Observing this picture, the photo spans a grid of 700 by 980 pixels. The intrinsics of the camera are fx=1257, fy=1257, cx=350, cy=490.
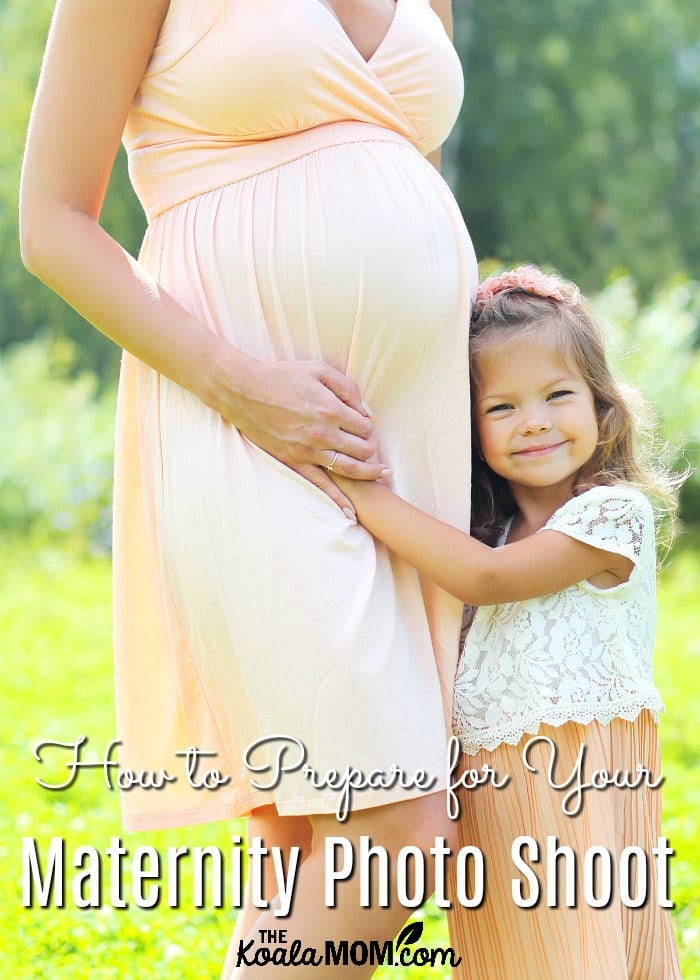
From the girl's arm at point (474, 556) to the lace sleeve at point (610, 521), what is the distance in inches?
0.7

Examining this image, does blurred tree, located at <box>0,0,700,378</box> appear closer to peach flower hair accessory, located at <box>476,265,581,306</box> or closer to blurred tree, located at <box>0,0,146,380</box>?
blurred tree, located at <box>0,0,146,380</box>

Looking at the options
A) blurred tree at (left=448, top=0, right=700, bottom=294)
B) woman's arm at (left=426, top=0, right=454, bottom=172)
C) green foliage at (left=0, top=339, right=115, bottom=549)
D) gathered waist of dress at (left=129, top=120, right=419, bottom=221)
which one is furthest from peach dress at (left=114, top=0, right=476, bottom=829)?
blurred tree at (left=448, top=0, right=700, bottom=294)

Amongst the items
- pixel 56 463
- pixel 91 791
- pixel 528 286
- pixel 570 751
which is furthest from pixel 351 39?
pixel 56 463

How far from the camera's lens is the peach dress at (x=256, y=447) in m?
1.87

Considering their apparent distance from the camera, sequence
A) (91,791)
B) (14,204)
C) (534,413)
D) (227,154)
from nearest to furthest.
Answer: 1. (227,154)
2. (534,413)
3. (91,791)
4. (14,204)

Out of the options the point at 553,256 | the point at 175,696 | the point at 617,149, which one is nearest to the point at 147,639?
the point at 175,696

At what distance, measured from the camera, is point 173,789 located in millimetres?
2053

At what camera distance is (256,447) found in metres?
1.91

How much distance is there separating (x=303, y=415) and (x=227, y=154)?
0.45 metres

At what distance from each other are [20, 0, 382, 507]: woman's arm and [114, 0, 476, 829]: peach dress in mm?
53

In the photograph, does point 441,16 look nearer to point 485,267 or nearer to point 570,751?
point 570,751

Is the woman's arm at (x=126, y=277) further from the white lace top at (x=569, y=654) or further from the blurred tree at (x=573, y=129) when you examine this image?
the blurred tree at (x=573, y=129)

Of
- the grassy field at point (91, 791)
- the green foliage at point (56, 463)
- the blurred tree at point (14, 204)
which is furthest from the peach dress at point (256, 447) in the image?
the blurred tree at point (14, 204)

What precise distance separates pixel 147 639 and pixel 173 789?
25cm
